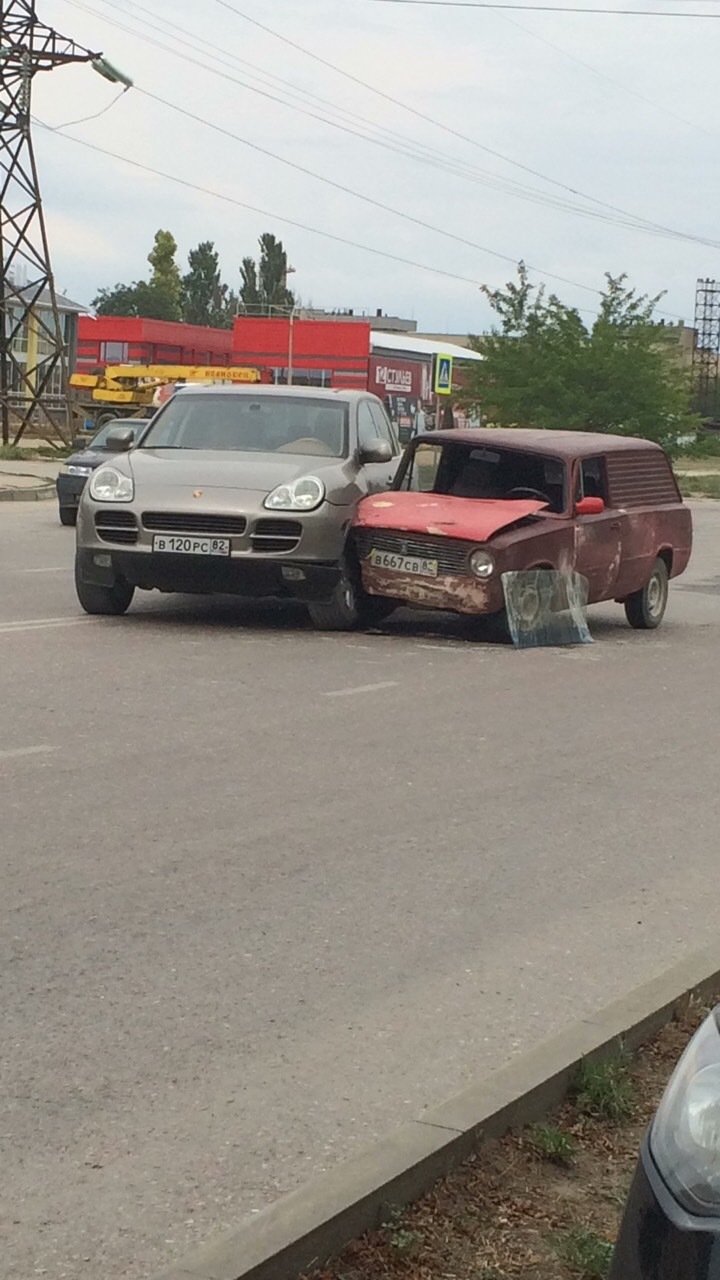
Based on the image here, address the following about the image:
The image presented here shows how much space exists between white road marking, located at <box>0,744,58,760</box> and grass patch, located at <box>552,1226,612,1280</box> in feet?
16.2

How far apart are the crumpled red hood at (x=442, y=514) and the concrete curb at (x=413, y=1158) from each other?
8171mm

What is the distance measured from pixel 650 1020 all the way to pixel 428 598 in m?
8.40

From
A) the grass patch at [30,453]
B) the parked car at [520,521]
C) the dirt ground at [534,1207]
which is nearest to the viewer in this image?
the dirt ground at [534,1207]

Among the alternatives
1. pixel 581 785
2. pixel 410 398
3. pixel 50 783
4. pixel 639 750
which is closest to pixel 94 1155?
pixel 50 783

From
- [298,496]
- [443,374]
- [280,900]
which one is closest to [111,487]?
[298,496]

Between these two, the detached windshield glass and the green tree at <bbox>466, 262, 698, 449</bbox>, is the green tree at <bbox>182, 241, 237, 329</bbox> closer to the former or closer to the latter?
the green tree at <bbox>466, 262, 698, 449</bbox>

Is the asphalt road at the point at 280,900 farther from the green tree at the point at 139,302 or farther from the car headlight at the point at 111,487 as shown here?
the green tree at the point at 139,302

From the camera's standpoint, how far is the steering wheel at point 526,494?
1386 cm

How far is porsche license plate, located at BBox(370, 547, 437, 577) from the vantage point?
42.2 ft

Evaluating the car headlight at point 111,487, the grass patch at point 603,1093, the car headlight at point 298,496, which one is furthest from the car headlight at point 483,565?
the grass patch at point 603,1093

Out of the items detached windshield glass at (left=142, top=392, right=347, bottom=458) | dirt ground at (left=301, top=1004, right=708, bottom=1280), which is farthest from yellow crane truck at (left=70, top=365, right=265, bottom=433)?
dirt ground at (left=301, top=1004, right=708, bottom=1280)

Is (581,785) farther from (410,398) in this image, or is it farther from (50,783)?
(410,398)

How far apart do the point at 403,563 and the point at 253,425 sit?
1801mm

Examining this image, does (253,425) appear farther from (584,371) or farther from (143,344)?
(143,344)
